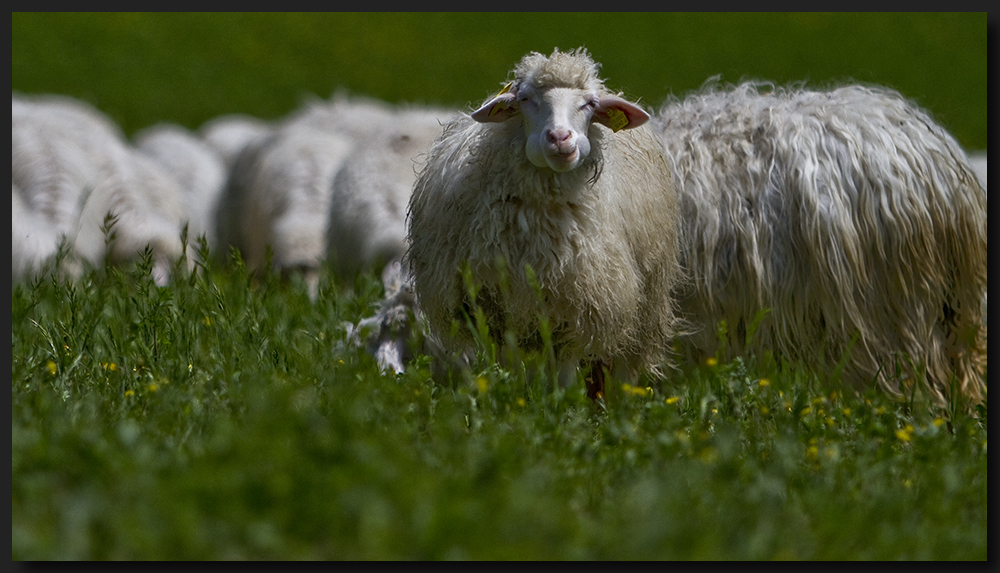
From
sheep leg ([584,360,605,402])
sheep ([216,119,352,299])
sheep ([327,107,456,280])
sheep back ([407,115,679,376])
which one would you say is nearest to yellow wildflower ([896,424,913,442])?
sheep back ([407,115,679,376])

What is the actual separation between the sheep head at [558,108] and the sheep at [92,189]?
10.8ft

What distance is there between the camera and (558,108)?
3.06 m

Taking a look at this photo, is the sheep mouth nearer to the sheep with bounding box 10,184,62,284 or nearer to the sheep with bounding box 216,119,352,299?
the sheep with bounding box 10,184,62,284

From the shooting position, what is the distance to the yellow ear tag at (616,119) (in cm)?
324

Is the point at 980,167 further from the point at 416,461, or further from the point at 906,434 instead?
the point at 416,461

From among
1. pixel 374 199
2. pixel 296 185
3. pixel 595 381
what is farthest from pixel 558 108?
pixel 296 185

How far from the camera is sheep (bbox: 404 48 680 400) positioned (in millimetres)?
3146

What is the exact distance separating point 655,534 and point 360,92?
627 inches

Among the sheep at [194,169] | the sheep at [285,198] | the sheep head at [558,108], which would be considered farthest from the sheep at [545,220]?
the sheep at [194,169]

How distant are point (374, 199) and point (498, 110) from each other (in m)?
2.86

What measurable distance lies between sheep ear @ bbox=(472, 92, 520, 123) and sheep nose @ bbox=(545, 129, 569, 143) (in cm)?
24

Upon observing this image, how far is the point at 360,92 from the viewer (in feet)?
56.2

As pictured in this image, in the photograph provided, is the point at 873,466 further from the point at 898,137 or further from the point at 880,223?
the point at 898,137

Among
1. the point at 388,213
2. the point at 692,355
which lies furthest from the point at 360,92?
the point at 692,355
